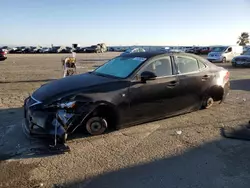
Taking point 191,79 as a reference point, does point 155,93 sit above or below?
below

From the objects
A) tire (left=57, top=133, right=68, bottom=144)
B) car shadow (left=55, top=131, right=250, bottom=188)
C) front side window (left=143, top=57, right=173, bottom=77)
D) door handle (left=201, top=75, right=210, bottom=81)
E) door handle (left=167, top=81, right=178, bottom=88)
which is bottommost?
car shadow (left=55, top=131, right=250, bottom=188)

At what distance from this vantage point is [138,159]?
13.7ft

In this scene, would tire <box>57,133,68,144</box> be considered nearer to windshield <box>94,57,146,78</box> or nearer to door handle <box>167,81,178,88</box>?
windshield <box>94,57,146,78</box>

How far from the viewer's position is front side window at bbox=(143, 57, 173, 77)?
580 cm

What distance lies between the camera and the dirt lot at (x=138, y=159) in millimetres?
3562

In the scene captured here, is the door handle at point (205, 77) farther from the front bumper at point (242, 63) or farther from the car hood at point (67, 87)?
the front bumper at point (242, 63)

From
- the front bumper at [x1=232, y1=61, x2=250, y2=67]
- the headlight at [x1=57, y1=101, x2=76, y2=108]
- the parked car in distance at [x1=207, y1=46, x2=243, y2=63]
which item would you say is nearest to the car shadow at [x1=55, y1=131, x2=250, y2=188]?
the headlight at [x1=57, y1=101, x2=76, y2=108]

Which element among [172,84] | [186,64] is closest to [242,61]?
[186,64]

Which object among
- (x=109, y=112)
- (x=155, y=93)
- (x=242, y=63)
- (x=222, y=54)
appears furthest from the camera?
(x=222, y=54)

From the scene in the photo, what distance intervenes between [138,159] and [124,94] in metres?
1.48

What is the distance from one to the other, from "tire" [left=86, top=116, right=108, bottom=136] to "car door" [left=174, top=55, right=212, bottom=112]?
6.45 ft

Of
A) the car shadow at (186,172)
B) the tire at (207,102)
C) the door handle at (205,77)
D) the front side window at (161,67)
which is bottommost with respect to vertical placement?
the car shadow at (186,172)

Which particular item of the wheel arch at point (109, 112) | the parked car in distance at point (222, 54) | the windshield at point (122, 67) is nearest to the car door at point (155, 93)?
the windshield at point (122, 67)

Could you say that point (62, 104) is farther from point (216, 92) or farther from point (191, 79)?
point (216, 92)
